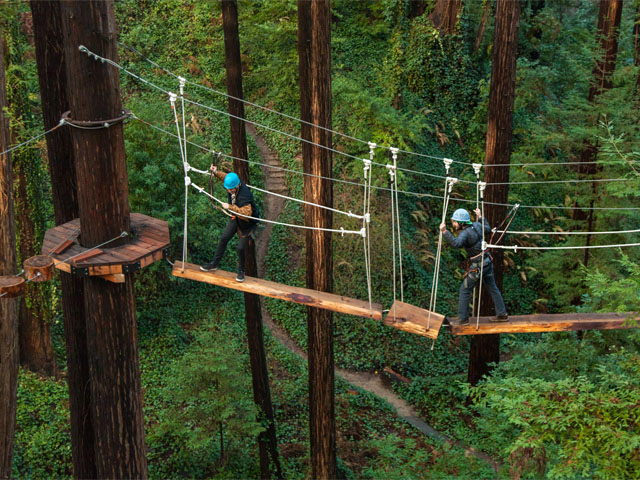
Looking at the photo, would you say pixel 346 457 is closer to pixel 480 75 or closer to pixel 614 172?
pixel 614 172

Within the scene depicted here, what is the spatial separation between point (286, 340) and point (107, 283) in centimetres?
950

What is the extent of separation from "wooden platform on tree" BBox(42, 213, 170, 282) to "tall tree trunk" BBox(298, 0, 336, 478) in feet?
9.31

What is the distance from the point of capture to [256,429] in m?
9.12

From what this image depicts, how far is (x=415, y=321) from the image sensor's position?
19.8 ft

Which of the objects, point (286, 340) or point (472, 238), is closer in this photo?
point (472, 238)

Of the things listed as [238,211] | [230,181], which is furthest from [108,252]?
[238,211]

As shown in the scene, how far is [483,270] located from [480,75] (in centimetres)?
1234

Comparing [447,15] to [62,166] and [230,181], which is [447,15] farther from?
[62,166]

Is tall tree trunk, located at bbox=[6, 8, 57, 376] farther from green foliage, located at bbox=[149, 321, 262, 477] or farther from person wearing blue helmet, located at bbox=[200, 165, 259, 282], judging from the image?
person wearing blue helmet, located at bbox=[200, 165, 259, 282]

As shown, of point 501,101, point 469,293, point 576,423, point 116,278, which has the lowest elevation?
point 576,423

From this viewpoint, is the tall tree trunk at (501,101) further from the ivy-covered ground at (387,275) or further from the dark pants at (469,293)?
the dark pants at (469,293)

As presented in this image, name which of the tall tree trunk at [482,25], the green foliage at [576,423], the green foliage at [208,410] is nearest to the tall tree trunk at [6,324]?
the green foliage at [208,410]

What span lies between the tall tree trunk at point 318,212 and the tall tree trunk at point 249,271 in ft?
4.06

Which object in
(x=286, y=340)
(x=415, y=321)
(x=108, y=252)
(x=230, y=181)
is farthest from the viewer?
(x=286, y=340)
